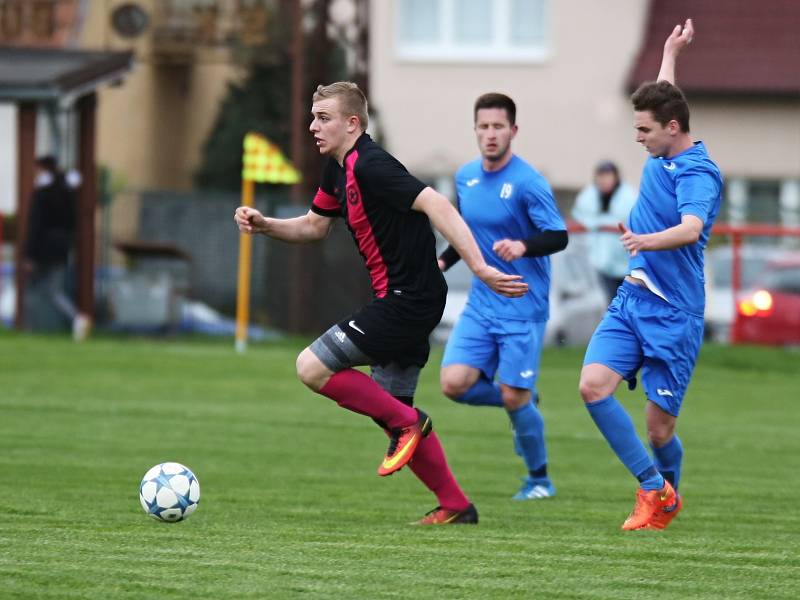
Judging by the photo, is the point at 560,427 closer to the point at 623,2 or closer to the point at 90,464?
the point at 90,464

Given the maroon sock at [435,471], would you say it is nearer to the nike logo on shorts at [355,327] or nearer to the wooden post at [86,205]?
the nike logo on shorts at [355,327]

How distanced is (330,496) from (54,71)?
1283cm

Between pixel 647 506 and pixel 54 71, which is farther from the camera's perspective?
pixel 54 71

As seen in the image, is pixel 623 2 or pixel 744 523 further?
pixel 623 2

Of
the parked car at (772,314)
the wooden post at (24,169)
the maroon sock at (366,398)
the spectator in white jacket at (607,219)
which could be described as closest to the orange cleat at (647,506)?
the maroon sock at (366,398)

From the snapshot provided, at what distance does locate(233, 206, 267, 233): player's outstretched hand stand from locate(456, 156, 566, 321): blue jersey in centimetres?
209

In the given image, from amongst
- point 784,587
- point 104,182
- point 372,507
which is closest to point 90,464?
point 372,507

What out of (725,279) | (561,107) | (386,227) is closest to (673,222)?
(386,227)

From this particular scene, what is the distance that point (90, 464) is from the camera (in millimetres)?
10789

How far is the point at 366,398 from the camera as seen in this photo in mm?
7715

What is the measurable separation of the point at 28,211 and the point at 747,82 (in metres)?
14.5

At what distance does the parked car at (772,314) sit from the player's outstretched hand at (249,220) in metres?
13.6

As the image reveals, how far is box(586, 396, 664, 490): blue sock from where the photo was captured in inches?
324

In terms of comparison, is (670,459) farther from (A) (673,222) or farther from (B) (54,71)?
(B) (54,71)
